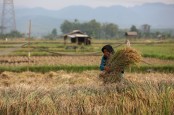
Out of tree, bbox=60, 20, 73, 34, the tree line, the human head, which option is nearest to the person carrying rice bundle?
the human head

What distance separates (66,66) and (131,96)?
887cm

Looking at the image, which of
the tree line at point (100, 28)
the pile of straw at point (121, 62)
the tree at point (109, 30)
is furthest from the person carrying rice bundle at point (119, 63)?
the tree at point (109, 30)

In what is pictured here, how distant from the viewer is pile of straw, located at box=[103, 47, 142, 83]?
609 centimetres

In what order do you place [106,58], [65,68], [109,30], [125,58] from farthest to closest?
[109,30] < [65,68] < [106,58] < [125,58]

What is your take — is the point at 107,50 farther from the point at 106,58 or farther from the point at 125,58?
the point at 125,58

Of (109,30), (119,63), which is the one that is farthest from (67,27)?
(119,63)

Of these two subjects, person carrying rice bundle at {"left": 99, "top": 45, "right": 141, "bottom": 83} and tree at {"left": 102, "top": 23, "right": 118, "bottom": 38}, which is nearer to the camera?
person carrying rice bundle at {"left": 99, "top": 45, "right": 141, "bottom": 83}

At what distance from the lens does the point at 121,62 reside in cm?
615

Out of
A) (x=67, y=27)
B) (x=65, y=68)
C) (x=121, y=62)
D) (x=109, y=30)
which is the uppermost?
(x=67, y=27)

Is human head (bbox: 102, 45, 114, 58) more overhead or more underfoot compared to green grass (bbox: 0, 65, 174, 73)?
more overhead

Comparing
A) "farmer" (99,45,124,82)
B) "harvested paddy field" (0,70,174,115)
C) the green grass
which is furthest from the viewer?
the green grass

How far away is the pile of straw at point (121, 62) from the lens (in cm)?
609

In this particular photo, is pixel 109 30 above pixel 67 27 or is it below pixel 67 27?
below

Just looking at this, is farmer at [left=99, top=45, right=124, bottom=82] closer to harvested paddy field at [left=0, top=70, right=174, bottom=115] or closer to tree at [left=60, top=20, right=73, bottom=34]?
harvested paddy field at [left=0, top=70, right=174, bottom=115]
